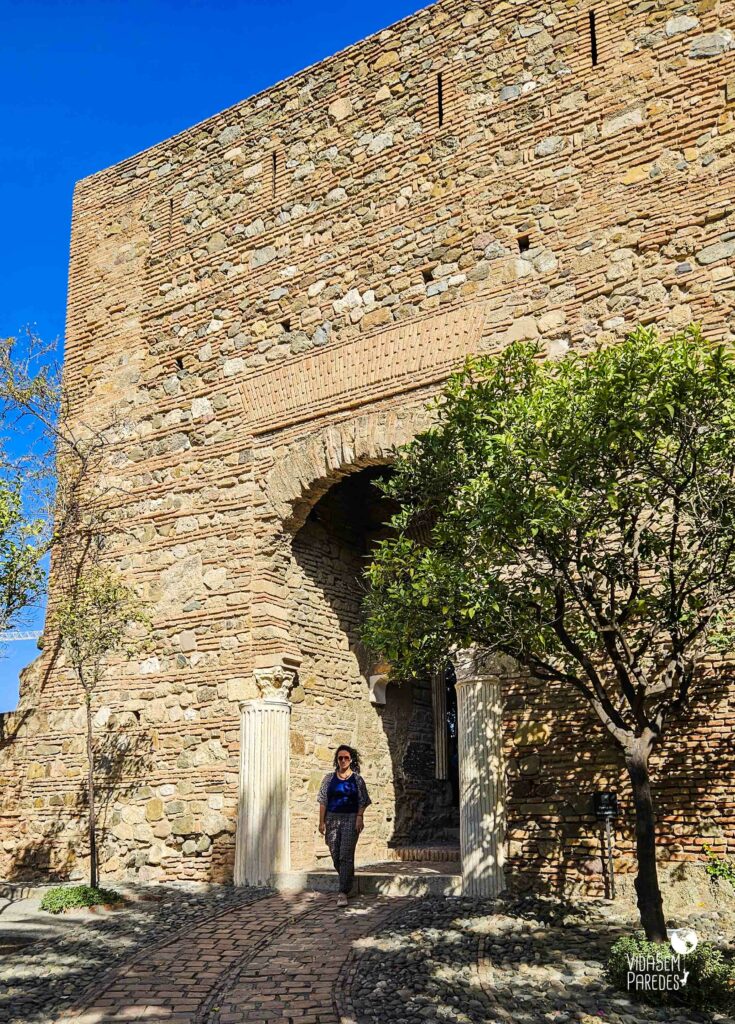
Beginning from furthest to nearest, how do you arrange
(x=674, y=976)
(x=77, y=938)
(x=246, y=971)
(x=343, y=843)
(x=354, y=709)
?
1. (x=354, y=709)
2. (x=343, y=843)
3. (x=77, y=938)
4. (x=246, y=971)
5. (x=674, y=976)

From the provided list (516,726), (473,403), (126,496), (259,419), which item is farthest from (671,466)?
(126,496)

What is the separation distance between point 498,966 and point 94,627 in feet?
16.5

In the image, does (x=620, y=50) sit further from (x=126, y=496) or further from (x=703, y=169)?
(x=126, y=496)

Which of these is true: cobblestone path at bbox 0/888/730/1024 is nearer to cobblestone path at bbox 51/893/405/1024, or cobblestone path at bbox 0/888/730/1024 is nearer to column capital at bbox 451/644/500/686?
cobblestone path at bbox 51/893/405/1024

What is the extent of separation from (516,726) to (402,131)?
19.7 feet

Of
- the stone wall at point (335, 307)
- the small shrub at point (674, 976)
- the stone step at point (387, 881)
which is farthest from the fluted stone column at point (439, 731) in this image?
the small shrub at point (674, 976)

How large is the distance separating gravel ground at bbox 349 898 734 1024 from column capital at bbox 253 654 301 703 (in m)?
2.66

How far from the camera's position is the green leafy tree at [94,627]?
8609 millimetres

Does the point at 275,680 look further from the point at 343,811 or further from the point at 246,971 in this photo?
the point at 246,971

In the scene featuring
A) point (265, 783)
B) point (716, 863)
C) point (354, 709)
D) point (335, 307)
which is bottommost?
point (716, 863)

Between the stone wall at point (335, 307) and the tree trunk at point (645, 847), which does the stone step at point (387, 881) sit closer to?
the stone wall at point (335, 307)

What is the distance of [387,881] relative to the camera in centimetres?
771

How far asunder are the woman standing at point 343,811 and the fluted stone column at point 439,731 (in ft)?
13.3

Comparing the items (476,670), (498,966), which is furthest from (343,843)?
(498,966)
